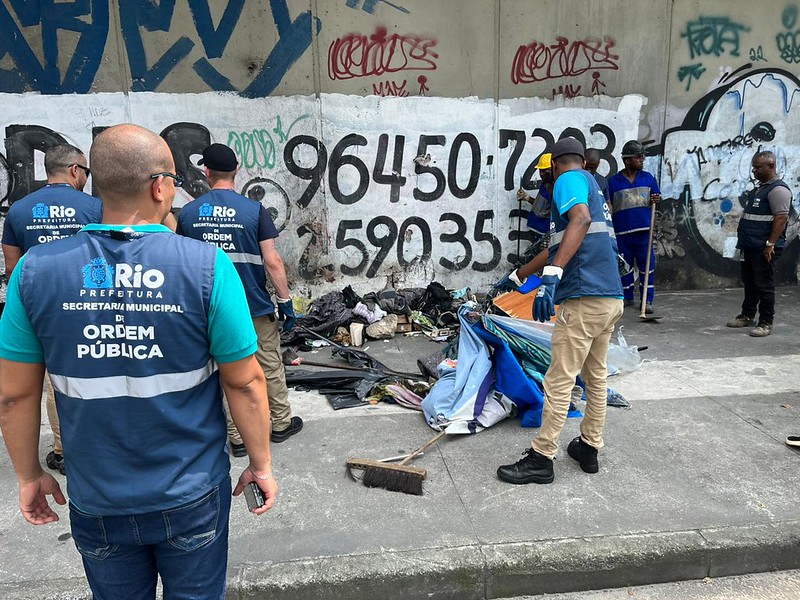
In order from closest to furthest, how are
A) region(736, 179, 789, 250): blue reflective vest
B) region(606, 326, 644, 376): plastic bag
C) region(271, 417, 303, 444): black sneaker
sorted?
region(271, 417, 303, 444): black sneaker, region(606, 326, 644, 376): plastic bag, region(736, 179, 789, 250): blue reflective vest

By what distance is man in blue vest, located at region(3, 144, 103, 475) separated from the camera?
3.45 meters

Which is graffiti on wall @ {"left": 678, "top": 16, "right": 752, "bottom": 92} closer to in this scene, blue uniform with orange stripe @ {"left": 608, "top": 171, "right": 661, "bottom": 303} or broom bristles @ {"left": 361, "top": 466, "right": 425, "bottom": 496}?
blue uniform with orange stripe @ {"left": 608, "top": 171, "right": 661, "bottom": 303}

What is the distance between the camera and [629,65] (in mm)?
7879

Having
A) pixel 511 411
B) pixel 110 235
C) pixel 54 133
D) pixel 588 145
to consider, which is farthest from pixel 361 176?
pixel 110 235

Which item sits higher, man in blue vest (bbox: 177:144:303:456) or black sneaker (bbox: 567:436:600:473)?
man in blue vest (bbox: 177:144:303:456)

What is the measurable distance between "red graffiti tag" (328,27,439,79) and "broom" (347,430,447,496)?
17.8ft

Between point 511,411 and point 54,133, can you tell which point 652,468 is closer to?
point 511,411

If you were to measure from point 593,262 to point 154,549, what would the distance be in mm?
2725

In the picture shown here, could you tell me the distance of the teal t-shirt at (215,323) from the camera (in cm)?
161

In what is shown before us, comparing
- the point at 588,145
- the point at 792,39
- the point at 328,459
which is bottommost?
the point at 328,459

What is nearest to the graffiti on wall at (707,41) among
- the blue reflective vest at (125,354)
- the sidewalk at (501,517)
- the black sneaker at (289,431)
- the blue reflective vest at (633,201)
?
the blue reflective vest at (633,201)

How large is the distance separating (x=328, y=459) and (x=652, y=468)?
2.11 m

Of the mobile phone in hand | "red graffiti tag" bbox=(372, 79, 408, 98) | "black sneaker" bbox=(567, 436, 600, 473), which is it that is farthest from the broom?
"red graffiti tag" bbox=(372, 79, 408, 98)

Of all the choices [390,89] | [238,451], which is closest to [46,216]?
[238,451]
